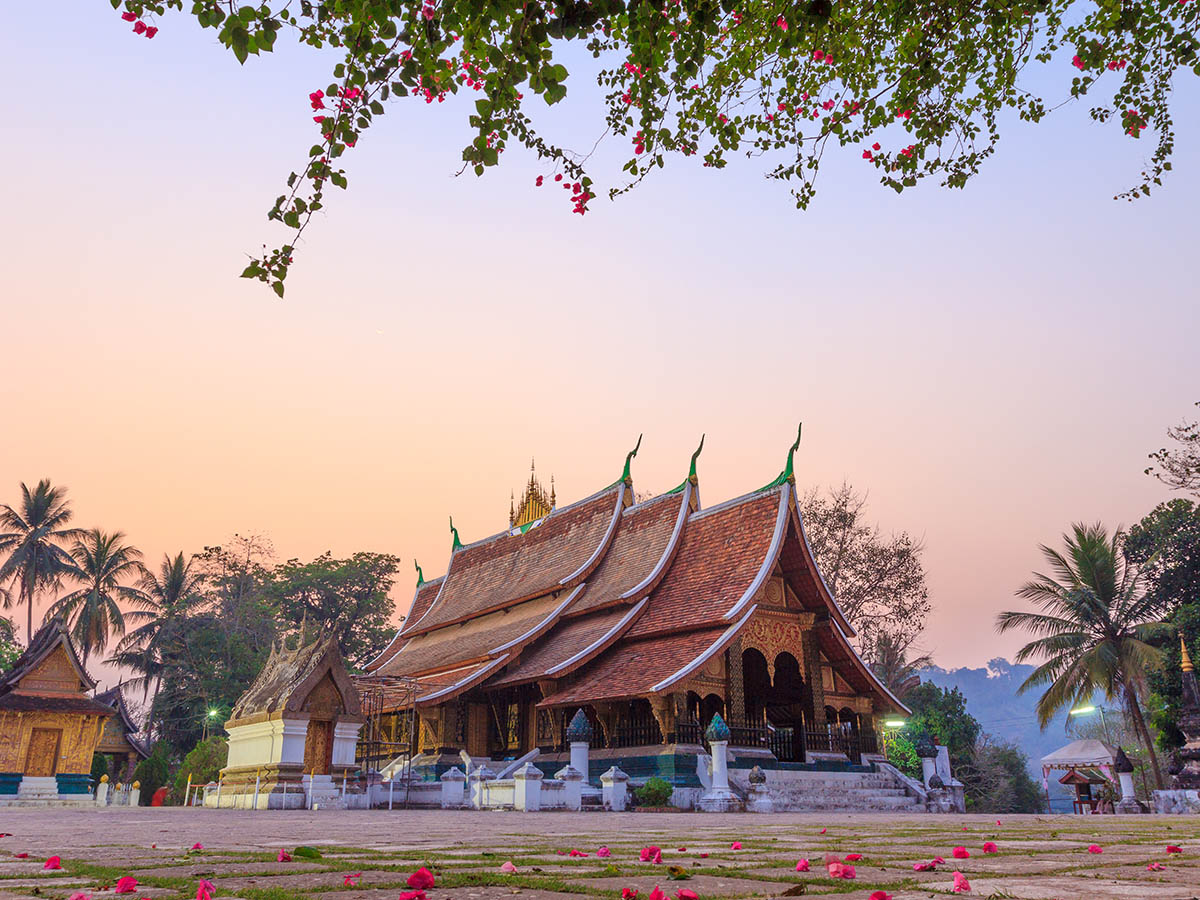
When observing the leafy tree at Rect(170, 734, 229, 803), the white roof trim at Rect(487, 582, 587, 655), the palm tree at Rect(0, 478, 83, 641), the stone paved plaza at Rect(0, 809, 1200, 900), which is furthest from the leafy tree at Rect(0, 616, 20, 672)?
the stone paved plaza at Rect(0, 809, 1200, 900)

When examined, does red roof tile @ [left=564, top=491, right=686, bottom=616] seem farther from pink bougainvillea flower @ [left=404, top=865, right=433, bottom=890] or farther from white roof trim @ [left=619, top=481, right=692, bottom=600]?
pink bougainvillea flower @ [left=404, top=865, right=433, bottom=890]

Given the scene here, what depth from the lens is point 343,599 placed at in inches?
1805

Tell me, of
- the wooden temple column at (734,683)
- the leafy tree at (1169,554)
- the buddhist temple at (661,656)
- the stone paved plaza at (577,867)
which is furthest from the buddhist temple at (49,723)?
the leafy tree at (1169,554)

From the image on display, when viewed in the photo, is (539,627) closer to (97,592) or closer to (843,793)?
(843,793)

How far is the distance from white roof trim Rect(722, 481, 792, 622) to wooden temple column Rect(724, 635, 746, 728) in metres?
0.66

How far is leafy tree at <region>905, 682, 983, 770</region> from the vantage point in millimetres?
31453

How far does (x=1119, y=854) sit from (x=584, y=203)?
13.6 feet

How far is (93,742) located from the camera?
28.2m

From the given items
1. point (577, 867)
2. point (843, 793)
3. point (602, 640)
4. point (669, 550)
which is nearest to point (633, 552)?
point (669, 550)

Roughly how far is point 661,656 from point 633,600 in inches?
89.2

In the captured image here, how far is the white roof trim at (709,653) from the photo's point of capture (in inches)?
690

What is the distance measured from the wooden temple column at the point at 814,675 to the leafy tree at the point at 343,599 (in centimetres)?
2812

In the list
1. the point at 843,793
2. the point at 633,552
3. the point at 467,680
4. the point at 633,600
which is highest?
the point at 633,552

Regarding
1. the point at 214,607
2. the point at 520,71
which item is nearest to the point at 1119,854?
the point at 520,71
